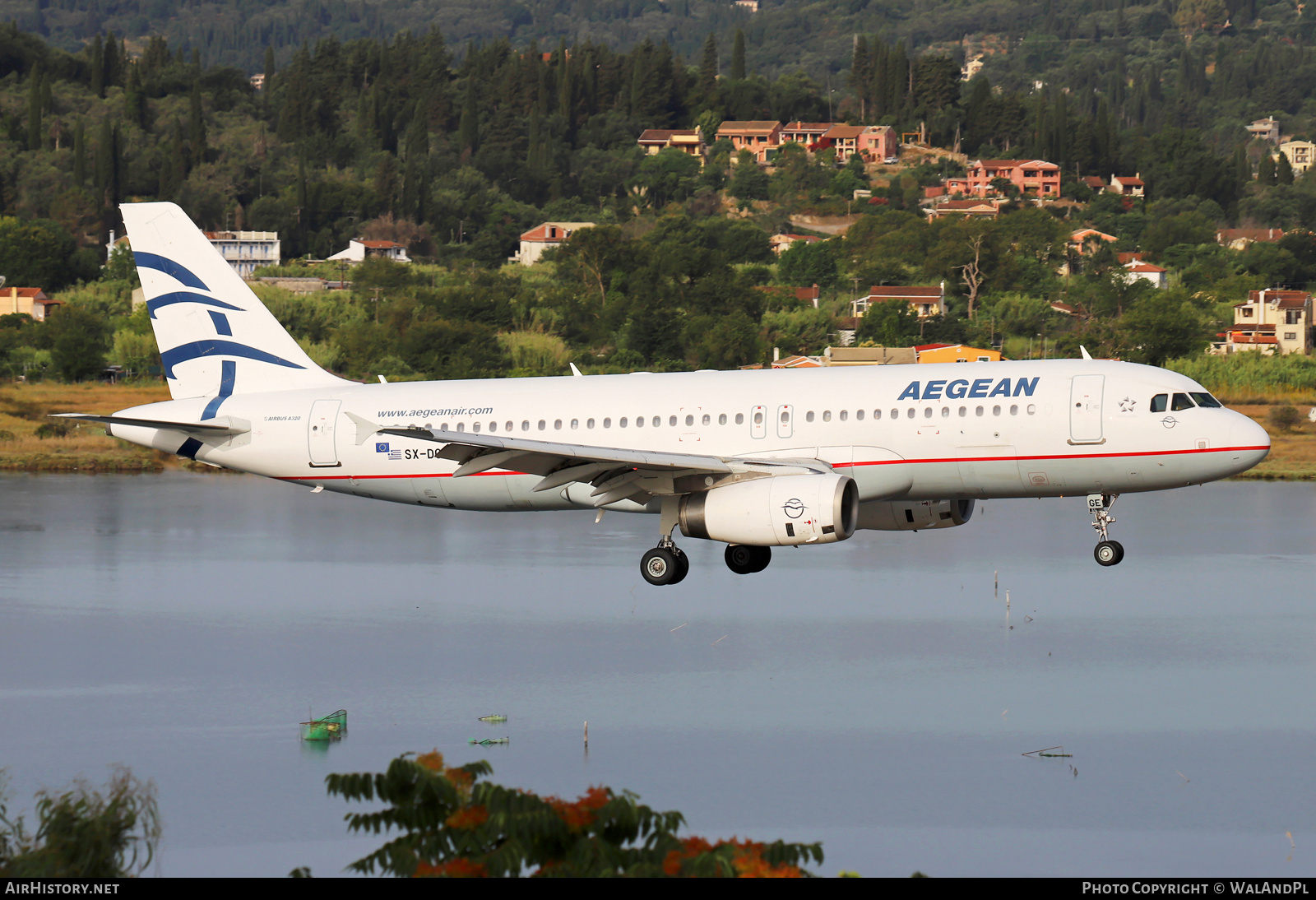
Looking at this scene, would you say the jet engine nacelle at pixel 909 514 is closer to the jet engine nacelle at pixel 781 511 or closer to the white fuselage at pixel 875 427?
the white fuselage at pixel 875 427

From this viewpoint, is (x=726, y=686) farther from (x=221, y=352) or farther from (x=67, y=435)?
(x=67, y=435)

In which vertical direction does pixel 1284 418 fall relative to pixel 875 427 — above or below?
above

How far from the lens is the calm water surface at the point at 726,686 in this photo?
37406 mm

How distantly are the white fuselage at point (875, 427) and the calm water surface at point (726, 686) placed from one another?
650cm

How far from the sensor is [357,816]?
21.1 meters

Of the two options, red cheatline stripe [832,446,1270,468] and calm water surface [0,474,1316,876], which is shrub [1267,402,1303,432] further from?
red cheatline stripe [832,446,1270,468]

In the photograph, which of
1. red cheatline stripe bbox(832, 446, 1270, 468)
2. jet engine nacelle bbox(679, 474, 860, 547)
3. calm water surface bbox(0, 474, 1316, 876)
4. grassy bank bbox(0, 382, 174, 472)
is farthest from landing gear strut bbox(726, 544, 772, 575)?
grassy bank bbox(0, 382, 174, 472)

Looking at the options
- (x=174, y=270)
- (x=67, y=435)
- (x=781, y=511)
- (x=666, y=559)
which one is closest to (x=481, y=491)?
(x=666, y=559)

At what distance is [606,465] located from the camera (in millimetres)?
41938

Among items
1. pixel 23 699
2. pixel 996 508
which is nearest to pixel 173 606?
pixel 23 699

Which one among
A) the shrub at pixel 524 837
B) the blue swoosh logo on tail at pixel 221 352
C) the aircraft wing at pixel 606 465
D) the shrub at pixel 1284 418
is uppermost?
the blue swoosh logo on tail at pixel 221 352

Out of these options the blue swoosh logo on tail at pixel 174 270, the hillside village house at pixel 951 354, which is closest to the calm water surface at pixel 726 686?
the blue swoosh logo on tail at pixel 174 270

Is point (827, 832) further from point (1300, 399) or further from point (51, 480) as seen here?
point (1300, 399)

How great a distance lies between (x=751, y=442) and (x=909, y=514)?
5059 millimetres
